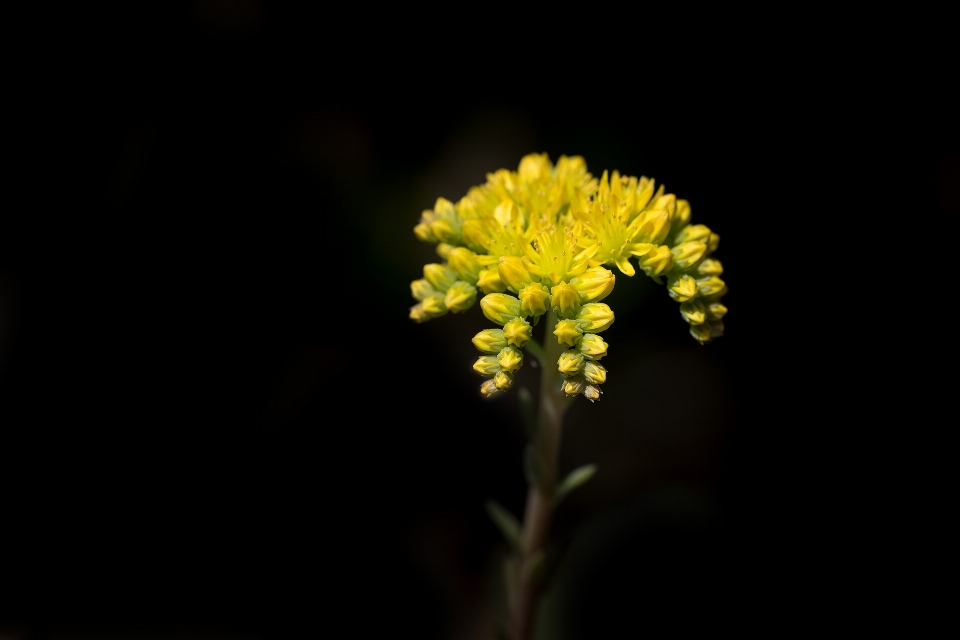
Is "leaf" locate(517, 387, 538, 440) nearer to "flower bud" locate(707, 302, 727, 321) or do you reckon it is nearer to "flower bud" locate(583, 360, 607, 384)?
"flower bud" locate(583, 360, 607, 384)

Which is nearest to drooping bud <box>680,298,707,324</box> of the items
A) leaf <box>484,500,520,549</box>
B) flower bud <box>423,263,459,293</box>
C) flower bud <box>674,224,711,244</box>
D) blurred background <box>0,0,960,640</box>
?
flower bud <box>674,224,711,244</box>

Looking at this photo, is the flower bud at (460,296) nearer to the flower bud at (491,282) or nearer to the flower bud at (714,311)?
the flower bud at (491,282)

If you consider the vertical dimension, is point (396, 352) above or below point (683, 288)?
above

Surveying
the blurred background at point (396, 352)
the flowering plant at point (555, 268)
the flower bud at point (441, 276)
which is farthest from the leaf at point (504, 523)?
the blurred background at point (396, 352)

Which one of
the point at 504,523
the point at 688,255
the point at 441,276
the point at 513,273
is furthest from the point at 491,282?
the point at 504,523

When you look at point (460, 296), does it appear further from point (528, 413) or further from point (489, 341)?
point (528, 413)

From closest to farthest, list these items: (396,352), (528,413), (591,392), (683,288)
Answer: (591,392)
(683,288)
(528,413)
(396,352)

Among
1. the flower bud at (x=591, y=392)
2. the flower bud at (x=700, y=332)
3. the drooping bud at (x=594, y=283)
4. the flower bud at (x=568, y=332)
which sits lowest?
the flower bud at (x=591, y=392)
